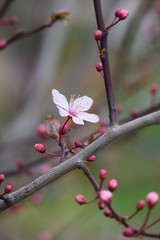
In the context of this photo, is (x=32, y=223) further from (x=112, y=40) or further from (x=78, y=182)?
(x=112, y=40)

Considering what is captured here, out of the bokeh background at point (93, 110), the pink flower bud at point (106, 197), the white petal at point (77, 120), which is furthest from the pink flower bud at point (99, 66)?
the bokeh background at point (93, 110)

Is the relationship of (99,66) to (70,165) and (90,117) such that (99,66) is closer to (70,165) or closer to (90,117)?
(90,117)

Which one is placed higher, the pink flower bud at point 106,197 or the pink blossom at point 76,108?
the pink blossom at point 76,108

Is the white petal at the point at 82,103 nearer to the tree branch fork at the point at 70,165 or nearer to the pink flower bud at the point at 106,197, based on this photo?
the tree branch fork at the point at 70,165

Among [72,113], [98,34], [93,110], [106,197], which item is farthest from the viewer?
[93,110]

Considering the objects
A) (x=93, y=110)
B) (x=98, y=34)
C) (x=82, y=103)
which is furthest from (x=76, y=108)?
(x=93, y=110)

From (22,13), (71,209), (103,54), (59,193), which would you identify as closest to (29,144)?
(59,193)

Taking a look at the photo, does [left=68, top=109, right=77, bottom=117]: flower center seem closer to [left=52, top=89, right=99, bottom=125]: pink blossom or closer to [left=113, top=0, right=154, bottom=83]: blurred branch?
[left=52, top=89, right=99, bottom=125]: pink blossom
